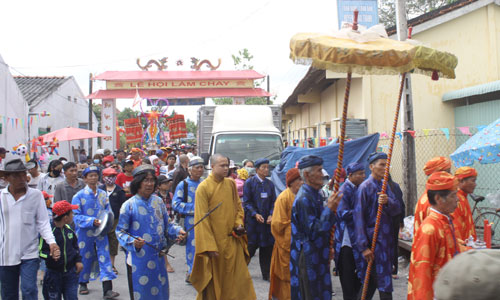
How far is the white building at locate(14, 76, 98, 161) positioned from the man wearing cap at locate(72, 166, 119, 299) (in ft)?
40.1

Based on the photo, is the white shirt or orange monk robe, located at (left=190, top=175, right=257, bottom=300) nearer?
the white shirt

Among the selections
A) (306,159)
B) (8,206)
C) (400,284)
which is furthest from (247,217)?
(8,206)

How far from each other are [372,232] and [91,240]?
3.77 meters

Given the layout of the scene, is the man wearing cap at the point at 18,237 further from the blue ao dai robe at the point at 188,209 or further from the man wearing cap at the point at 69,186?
the blue ao dai robe at the point at 188,209

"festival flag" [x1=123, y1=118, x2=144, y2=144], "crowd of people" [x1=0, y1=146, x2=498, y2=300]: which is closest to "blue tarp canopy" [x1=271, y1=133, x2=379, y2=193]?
"crowd of people" [x1=0, y1=146, x2=498, y2=300]

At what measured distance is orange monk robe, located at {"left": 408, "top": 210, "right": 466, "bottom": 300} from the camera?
316 cm

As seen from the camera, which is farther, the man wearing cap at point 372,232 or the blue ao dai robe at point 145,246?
the man wearing cap at point 372,232

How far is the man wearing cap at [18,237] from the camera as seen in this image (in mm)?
4461

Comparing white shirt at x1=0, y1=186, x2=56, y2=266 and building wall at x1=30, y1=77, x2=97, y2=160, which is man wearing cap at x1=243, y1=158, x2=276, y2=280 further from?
building wall at x1=30, y1=77, x2=97, y2=160

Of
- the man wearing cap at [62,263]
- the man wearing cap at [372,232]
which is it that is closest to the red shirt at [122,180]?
the man wearing cap at [62,263]

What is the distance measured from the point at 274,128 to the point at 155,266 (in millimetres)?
7930

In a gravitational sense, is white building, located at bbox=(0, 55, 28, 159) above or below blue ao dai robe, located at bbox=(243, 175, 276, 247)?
above

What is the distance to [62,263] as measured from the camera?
15.5ft

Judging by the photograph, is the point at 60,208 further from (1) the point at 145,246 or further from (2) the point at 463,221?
(2) the point at 463,221
